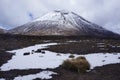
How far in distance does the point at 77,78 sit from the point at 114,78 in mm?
3229

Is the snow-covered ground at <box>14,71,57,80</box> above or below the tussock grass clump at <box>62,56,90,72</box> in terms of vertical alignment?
below

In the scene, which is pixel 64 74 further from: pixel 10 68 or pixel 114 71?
pixel 10 68

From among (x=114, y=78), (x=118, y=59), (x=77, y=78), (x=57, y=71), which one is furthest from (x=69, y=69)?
(x=118, y=59)

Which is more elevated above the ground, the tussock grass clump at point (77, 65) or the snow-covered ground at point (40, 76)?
the tussock grass clump at point (77, 65)

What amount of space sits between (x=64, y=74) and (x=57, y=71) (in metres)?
1.19

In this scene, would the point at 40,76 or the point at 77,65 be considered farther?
the point at 77,65

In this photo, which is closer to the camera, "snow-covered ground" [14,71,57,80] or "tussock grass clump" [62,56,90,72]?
"snow-covered ground" [14,71,57,80]

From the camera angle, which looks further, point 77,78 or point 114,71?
point 114,71

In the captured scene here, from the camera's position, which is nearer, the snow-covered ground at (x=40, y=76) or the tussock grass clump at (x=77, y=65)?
the snow-covered ground at (x=40, y=76)

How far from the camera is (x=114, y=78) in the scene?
1001 inches

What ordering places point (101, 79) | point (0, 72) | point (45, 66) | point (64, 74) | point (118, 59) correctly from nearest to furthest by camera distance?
point (101, 79), point (64, 74), point (0, 72), point (45, 66), point (118, 59)

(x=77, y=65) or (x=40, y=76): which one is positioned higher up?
(x=77, y=65)

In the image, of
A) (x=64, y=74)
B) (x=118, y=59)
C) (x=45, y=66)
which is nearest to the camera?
(x=64, y=74)

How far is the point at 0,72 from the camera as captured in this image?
2941 cm
